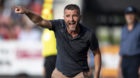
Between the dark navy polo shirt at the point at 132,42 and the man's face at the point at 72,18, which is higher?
the man's face at the point at 72,18

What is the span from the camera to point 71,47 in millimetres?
5660

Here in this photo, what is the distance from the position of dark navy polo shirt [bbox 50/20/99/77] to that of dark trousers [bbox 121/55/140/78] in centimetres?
296

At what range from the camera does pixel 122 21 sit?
2300 centimetres

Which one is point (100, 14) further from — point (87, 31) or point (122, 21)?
point (87, 31)

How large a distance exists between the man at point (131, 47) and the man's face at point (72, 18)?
3111 millimetres

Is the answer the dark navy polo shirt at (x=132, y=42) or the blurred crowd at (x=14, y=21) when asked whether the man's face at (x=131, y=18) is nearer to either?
the dark navy polo shirt at (x=132, y=42)

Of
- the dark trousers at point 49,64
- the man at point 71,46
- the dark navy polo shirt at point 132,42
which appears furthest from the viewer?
the dark navy polo shirt at point 132,42

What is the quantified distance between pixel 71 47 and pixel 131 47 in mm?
3086

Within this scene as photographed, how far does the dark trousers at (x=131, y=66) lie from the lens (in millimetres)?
8492

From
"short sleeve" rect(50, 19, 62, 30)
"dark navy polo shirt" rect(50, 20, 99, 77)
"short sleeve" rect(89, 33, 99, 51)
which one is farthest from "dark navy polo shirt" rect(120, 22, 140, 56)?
"short sleeve" rect(50, 19, 62, 30)

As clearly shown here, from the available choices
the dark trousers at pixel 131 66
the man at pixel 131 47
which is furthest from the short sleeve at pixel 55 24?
the dark trousers at pixel 131 66

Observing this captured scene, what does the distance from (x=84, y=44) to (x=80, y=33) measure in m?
0.17

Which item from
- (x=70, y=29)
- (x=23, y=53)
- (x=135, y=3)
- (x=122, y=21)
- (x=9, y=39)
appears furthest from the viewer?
(x=122, y=21)

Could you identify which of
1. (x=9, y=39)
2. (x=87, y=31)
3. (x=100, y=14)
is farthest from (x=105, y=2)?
(x=87, y=31)
